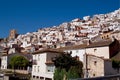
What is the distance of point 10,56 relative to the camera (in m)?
51.1

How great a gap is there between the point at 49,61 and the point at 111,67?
9.02m

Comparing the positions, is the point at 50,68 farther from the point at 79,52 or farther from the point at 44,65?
the point at 79,52

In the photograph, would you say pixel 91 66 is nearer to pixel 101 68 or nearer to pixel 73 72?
pixel 101 68

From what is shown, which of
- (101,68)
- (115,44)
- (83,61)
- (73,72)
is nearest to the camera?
(73,72)

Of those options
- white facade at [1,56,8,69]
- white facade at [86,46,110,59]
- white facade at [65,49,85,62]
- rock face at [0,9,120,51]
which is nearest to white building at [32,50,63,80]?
white facade at [65,49,85,62]

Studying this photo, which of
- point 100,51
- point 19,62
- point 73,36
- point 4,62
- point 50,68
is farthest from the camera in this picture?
point 73,36

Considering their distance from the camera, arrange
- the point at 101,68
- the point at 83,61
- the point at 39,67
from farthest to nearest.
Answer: the point at 39,67, the point at 83,61, the point at 101,68

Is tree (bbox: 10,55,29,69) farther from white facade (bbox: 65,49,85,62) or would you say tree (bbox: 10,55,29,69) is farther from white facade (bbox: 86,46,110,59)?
white facade (bbox: 86,46,110,59)

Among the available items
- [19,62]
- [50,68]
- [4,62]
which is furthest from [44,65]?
[4,62]

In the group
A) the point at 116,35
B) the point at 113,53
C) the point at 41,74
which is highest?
the point at 116,35

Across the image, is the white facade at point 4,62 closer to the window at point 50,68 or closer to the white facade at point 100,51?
the window at point 50,68

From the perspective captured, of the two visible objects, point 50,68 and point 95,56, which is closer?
point 95,56

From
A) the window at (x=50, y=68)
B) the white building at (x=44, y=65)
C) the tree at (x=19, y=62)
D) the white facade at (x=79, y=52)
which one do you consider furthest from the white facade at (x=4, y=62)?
the white facade at (x=79, y=52)

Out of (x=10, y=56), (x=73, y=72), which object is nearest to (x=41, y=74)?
(x=73, y=72)
